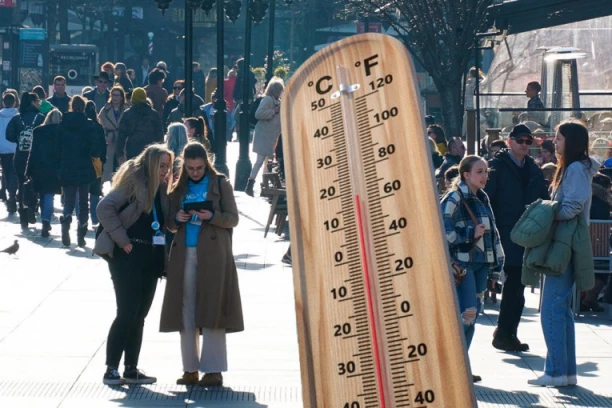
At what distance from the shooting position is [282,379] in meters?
8.49

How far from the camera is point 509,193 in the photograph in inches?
384


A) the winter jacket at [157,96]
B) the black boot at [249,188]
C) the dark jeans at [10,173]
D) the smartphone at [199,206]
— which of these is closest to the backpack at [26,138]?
the dark jeans at [10,173]

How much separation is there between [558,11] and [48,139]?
6.75 meters

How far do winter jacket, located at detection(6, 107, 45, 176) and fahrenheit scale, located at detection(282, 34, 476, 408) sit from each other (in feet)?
47.9

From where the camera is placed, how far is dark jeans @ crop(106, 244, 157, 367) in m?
8.23

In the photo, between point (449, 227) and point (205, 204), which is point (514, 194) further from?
point (205, 204)

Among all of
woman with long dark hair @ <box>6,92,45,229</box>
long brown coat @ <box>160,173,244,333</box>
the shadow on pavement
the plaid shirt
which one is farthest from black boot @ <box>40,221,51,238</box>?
the shadow on pavement

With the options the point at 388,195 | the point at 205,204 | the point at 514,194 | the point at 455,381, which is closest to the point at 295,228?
the point at 388,195

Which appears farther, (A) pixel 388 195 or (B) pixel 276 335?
(B) pixel 276 335

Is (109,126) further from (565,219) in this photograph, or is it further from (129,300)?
(565,219)

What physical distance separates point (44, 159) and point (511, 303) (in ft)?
26.1

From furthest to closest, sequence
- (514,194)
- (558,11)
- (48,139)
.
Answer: (558,11) < (48,139) < (514,194)

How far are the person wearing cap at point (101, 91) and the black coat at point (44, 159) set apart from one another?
21.4 ft

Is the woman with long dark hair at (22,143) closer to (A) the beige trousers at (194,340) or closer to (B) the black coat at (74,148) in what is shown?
(B) the black coat at (74,148)
